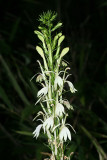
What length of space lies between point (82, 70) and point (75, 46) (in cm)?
29

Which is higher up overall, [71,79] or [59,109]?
[71,79]

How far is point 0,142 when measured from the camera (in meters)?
2.64

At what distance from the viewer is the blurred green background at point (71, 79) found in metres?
1.98

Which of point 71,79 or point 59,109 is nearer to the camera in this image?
point 59,109

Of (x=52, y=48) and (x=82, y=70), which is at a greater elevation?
(x=82, y=70)

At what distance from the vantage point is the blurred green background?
198 cm

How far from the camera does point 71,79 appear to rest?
198 cm

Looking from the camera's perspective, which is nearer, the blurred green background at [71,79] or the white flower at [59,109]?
the white flower at [59,109]

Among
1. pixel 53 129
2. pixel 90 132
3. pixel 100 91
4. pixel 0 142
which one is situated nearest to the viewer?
pixel 53 129

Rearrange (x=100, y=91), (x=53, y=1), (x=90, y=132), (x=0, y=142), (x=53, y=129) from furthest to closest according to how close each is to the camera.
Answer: (x=53, y=1), (x=0, y=142), (x=100, y=91), (x=90, y=132), (x=53, y=129)

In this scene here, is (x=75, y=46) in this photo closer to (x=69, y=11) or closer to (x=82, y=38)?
(x=82, y=38)

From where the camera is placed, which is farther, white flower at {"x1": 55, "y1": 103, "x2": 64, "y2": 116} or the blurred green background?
the blurred green background

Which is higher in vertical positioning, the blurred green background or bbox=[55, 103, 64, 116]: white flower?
the blurred green background

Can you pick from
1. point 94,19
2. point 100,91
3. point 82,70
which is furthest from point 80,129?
point 94,19
